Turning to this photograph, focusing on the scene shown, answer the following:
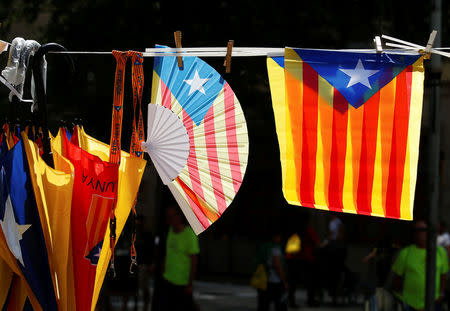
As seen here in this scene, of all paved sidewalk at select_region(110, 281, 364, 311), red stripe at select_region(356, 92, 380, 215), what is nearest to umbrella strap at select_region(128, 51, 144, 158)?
red stripe at select_region(356, 92, 380, 215)

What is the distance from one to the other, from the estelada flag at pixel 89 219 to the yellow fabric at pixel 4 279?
0.32 m

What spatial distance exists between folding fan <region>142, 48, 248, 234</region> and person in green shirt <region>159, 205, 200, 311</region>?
14.9 feet

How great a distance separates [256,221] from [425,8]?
10.6 m

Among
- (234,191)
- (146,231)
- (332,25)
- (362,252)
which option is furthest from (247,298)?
(234,191)

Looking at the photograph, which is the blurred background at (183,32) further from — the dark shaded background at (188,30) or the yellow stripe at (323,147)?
the yellow stripe at (323,147)

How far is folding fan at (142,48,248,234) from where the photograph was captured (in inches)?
149

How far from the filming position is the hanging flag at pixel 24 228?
3.45 m

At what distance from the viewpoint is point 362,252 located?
1702 centimetres

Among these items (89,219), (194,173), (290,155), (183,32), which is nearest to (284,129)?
(290,155)

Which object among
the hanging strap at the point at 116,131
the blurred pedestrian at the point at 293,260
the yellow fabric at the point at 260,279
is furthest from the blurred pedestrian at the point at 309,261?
the hanging strap at the point at 116,131

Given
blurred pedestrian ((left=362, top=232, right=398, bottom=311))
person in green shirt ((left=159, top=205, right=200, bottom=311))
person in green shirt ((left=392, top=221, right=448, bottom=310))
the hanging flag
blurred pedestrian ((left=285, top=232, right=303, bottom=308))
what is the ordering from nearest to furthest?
the hanging flag, person in green shirt ((left=392, top=221, right=448, bottom=310)), blurred pedestrian ((left=362, top=232, right=398, bottom=311)), person in green shirt ((left=159, top=205, right=200, bottom=311)), blurred pedestrian ((left=285, top=232, right=303, bottom=308))

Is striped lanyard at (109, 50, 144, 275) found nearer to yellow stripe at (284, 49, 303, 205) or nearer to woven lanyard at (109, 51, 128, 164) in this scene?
woven lanyard at (109, 51, 128, 164)

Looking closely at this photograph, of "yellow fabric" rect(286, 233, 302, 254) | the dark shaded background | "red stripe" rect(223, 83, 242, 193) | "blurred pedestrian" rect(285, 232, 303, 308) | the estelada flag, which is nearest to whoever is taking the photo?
the estelada flag

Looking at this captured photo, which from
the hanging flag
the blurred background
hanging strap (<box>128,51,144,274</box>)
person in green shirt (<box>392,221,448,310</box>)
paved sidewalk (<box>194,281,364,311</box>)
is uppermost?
the blurred background
